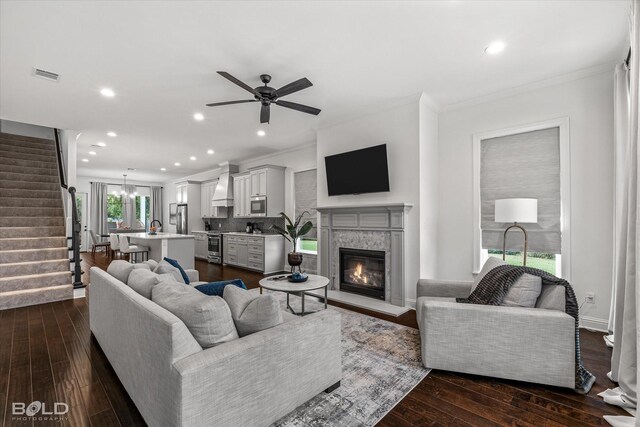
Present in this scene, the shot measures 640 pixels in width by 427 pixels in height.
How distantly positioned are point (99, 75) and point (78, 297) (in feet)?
11.2

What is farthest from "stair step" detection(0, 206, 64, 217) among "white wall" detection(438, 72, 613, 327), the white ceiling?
"white wall" detection(438, 72, 613, 327)

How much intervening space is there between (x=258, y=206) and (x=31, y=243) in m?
4.03

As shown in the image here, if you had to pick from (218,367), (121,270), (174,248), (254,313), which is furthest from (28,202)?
(218,367)

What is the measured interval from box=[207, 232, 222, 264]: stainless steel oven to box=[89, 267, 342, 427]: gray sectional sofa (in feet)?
19.5

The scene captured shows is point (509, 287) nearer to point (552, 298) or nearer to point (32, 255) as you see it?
point (552, 298)

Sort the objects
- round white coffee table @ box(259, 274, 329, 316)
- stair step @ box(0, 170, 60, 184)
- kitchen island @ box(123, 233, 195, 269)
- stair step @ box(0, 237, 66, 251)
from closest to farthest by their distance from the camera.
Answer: round white coffee table @ box(259, 274, 329, 316), stair step @ box(0, 237, 66, 251), stair step @ box(0, 170, 60, 184), kitchen island @ box(123, 233, 195, 269)

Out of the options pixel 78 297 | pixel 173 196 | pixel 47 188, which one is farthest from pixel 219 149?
pixel 173 196

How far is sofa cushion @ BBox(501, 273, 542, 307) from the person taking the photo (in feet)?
7.54

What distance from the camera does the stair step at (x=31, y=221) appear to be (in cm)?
482

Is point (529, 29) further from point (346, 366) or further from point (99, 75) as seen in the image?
point (99, 75)

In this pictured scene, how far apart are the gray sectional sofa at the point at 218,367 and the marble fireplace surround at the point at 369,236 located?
2.23 meters

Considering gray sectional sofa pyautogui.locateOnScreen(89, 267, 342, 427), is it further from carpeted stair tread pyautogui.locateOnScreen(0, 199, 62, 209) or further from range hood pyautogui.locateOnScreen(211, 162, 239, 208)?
range hood pyautogui.locateOnScreen(211, 162, 239, 208)

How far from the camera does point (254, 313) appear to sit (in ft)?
5.62

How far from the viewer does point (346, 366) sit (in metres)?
2.46
